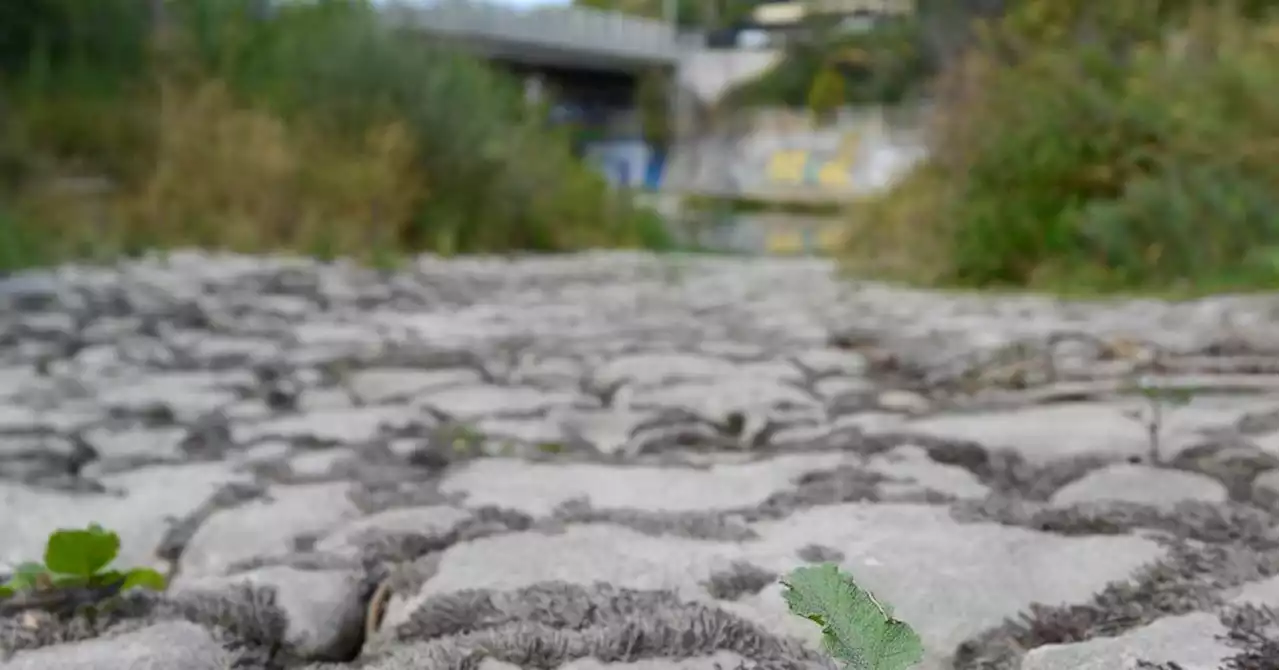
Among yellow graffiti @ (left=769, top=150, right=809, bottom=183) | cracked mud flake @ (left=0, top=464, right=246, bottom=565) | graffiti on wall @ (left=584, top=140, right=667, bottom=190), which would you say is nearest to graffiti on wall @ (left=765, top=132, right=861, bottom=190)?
yellow graffiti @ (left=769, top=150, right=809, bottom=183)

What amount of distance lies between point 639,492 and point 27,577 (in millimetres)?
657

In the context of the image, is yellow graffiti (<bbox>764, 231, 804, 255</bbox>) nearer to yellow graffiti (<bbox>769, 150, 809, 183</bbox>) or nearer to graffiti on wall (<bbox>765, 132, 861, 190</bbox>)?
graffiti on wall (<bbox>765, 132, 861, 190</bbox>)

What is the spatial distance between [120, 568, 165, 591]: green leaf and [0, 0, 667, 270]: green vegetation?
170 inches

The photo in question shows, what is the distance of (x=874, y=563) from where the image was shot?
1008mm

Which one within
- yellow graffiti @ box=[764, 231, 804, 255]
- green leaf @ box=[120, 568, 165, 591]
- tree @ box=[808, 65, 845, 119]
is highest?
tree @ box=[808, 65, 845, 119]

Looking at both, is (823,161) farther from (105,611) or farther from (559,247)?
(105,611)

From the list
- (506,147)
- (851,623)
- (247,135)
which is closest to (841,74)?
(506,147)

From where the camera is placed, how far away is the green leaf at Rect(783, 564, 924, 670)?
637 mm

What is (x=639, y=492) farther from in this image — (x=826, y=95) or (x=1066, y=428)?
(x=826, y=95)

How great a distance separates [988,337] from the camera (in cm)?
275

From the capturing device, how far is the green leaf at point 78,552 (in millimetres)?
974

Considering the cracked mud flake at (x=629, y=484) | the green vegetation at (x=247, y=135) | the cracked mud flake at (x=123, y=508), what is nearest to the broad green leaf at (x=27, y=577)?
the cracked mud flake at (x=123, y=508)

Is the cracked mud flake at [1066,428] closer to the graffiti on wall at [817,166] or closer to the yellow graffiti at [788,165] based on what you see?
the graffiti on wall at [817,166]

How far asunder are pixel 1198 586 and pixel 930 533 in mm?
253
